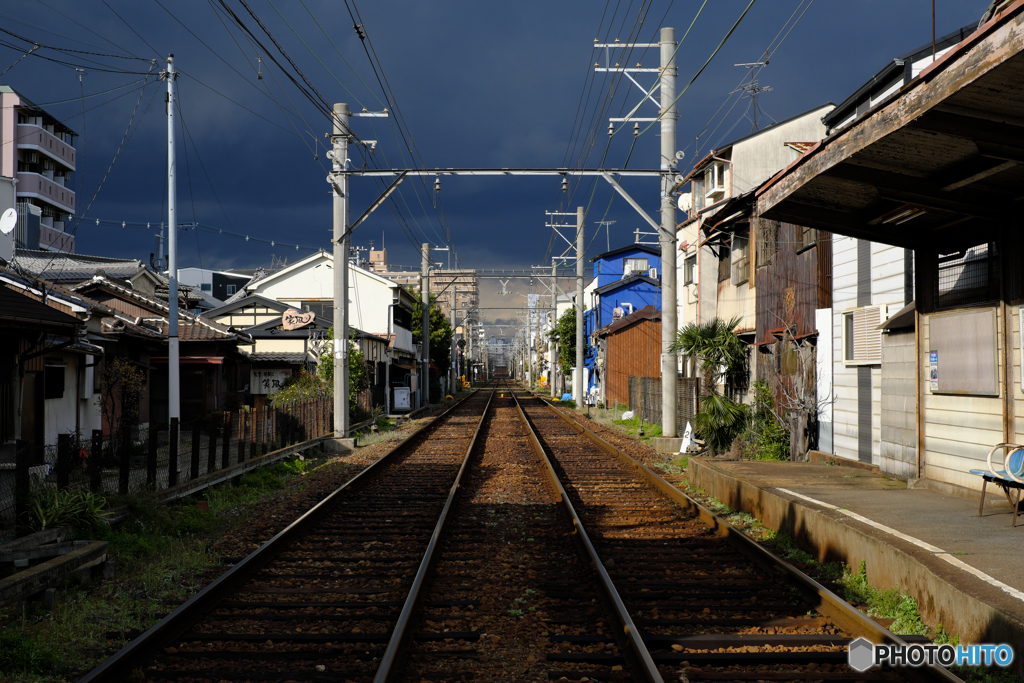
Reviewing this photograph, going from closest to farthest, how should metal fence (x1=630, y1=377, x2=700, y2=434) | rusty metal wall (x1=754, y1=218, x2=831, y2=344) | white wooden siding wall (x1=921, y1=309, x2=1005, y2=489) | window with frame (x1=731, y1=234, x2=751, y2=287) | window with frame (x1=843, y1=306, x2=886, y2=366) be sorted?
white wooden siding wall (x1=921, y1=309, x2=1005, y2=489), window with frame (x1=843, y1=306, x2=886, y2=366), rusty metal wall (x1=754, y1=218, x2=831, y2=344), window with frame (x1=731, y1=234, x2=751, y2=287), metal fence (x1=630, y1=377, x2=700, y2=434)

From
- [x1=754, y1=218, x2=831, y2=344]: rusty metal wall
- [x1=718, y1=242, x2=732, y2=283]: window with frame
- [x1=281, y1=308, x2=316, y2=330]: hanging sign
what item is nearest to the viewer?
[x1=754, y1=218, x2=831, y2=344]: rusty metal wall

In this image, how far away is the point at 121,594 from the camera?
6691mm

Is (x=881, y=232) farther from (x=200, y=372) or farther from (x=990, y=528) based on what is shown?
(x=200, y=372)

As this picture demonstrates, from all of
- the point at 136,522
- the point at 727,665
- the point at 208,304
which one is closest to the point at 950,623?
the point at 727,665

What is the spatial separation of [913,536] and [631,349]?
3113 cm

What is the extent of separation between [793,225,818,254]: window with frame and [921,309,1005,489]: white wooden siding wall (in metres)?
5.58

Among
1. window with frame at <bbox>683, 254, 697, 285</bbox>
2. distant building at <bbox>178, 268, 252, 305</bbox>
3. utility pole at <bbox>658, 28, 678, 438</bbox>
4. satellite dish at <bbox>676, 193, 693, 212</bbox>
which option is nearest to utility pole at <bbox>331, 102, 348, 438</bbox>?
utility pole at <bbox>658, 28, 678, 438</bbox>

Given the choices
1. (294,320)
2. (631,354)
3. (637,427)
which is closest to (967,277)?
(637,427)

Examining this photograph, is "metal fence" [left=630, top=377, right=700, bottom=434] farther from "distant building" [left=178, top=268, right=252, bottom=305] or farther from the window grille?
"distant building" [left=178, top=268, right=252, bottom=305]

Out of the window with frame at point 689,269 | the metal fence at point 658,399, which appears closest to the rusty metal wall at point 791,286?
the metal fence at point 658,399

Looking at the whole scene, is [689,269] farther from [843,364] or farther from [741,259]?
[843,364]

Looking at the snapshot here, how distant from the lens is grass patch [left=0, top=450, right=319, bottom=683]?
16.9ft

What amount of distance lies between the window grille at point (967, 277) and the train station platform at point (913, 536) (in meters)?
2.31

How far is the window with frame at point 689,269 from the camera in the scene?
2637cm
